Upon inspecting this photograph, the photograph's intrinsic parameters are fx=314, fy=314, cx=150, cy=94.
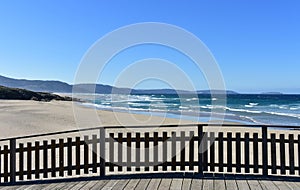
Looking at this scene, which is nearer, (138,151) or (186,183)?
(186,183)

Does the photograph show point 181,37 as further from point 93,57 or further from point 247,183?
point 247,183

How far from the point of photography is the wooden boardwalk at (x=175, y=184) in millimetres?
4793

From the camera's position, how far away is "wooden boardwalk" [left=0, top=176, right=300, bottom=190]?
15.7 feet

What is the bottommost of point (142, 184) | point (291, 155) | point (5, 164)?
point (142, 184)

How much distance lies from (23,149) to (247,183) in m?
3.72

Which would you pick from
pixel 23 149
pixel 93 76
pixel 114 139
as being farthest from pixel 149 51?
pixel 23 149

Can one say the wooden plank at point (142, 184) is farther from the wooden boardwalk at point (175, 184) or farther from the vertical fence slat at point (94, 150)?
the vertical fence slat at point (94, 150)

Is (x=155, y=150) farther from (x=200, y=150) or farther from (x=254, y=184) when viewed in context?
(x=254, y=184)

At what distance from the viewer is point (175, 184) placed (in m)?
4.98

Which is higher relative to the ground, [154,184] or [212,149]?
[212,149]

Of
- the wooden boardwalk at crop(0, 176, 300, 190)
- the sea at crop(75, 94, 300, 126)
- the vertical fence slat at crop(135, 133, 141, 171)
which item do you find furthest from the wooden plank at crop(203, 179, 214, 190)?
the sea at crop(75, 94, 300, 126)

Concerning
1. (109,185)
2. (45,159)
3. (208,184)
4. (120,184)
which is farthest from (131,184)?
(45,159)

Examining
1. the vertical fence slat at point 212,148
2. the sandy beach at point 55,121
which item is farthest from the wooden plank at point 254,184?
the sandy beach at point 55,121


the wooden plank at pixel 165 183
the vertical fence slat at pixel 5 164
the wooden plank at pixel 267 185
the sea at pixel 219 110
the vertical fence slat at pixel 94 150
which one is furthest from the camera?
the sea at pixel 219 110
